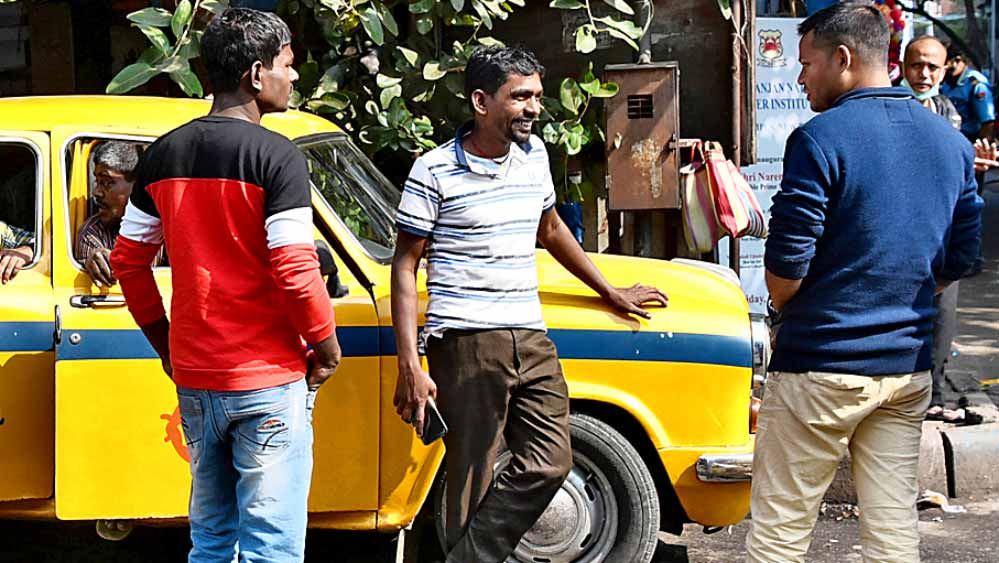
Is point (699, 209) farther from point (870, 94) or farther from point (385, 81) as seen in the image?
point (870, 94)

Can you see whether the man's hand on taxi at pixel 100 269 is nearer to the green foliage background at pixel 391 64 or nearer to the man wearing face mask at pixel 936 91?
the green foliage background at pixel 391 64

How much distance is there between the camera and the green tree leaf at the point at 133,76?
20.0 ft

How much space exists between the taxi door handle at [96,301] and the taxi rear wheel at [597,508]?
48.7 inches

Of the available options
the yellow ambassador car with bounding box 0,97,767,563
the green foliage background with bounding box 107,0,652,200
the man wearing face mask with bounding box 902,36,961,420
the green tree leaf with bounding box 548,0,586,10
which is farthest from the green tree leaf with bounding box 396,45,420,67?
the man wearing face mask with bounding box 902,36,961,420

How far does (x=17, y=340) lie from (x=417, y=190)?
4.85 ft

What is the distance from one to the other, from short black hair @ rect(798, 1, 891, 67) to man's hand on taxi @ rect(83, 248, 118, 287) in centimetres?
235

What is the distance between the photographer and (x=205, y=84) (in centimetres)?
715

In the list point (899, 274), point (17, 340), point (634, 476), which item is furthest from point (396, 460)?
point (899, 274)

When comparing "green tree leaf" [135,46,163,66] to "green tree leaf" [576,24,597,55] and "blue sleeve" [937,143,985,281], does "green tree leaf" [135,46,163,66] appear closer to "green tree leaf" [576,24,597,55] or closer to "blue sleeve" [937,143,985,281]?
"green tree leaf" [576,24,597,55]

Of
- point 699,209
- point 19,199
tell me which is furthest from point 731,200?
point 19,199

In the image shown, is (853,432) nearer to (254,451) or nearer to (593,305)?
(593,305)

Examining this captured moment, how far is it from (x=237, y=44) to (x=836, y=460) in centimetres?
198

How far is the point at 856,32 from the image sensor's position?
341cm

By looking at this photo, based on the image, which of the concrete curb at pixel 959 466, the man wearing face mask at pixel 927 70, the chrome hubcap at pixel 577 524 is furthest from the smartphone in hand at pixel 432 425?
the man wearing face mask at pixel 927 70
